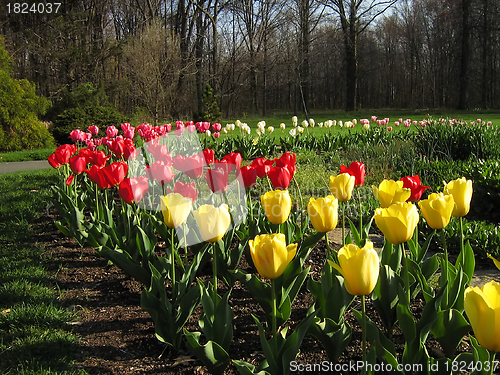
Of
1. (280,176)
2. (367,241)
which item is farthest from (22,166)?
(367,241)

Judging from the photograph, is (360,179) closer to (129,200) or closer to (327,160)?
(129,200)

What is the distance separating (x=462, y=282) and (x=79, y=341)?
1859 mm

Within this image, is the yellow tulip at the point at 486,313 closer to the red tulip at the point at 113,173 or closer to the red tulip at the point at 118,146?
the red tulip at the point at 113,173

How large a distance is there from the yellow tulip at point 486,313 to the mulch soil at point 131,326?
1.00 m

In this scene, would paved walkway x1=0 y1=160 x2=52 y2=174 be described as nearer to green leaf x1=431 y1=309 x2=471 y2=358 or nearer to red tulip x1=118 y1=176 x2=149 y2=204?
red tulip x1=118 y1=176 x2=149 y2=204

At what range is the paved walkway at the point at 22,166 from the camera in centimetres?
887

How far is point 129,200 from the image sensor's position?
2.34 m

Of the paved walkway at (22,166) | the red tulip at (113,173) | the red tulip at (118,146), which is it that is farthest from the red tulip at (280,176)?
the paved walkway at (22,166)

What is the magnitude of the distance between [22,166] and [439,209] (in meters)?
9.79

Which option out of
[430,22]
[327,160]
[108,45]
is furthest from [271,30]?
[327,160]

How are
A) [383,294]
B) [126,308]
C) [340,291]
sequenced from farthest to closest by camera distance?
1. [126,308]
2. [383,294]
3. [340,291]

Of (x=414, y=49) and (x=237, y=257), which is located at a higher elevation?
(x=414, y=49)

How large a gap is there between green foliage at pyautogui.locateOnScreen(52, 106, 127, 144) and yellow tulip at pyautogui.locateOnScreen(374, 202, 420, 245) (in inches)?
527

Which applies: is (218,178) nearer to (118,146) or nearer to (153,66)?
(118,146)
